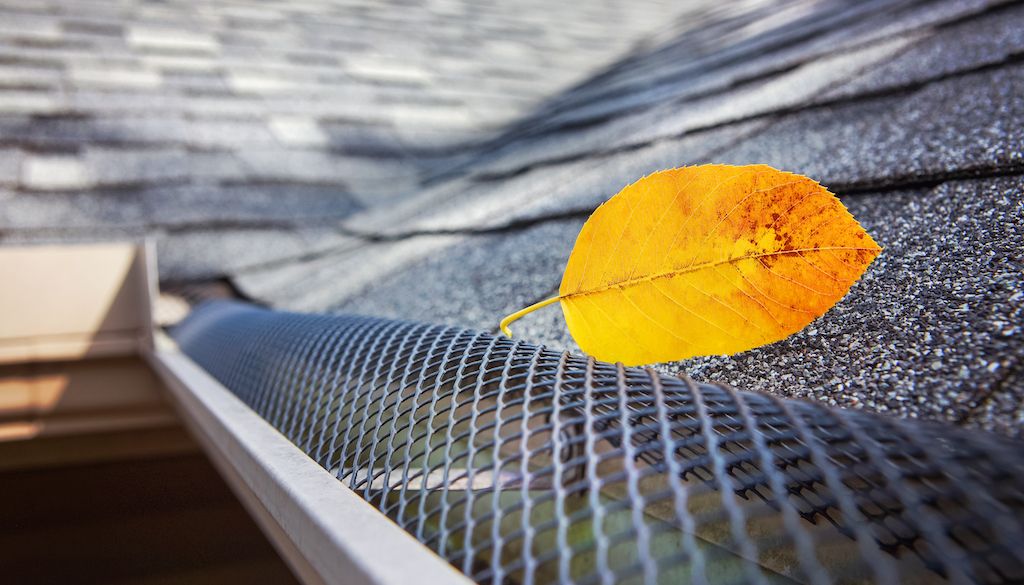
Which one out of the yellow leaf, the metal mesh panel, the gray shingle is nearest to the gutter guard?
the metal mesh panel

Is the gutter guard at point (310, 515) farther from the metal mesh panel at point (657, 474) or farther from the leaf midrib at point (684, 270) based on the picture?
the leaf midrib at point (684, 270)

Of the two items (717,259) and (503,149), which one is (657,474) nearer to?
(717,259)

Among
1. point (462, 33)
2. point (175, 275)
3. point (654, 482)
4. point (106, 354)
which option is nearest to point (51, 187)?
point (175, 275)

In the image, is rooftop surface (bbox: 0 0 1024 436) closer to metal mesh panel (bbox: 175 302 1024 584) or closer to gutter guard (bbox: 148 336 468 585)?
metal mesh panel (bbox: 175 302 1024 584)

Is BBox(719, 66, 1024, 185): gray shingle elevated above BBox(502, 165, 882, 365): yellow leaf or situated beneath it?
elevated above

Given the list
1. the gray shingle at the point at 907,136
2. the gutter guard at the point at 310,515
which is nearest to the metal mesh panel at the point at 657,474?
the gutter guard at the point at 310,515

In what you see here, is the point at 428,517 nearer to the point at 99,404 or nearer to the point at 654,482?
the point at 654,482
